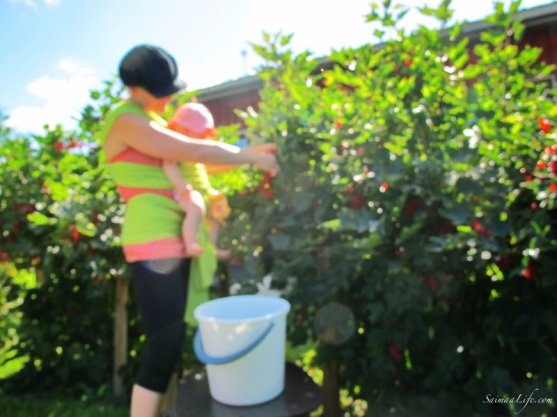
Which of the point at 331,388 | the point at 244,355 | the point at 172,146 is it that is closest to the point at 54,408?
the point at 331,388

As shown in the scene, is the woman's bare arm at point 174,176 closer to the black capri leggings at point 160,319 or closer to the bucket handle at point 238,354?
the black capri leggings at point 160,319

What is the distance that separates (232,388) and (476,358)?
0.85m

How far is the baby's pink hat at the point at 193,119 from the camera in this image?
197 cm

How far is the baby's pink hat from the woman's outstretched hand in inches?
10.9

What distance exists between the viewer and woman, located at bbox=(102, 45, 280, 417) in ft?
5.65

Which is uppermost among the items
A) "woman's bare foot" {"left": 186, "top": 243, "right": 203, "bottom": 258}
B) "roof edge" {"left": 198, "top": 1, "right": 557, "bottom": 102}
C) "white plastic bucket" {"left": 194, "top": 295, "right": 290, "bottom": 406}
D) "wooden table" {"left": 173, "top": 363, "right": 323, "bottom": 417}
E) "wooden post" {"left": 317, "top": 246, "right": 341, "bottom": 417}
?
"roof edge" {"left": 198, "top": 1, "right": 557, "bottom": 102}

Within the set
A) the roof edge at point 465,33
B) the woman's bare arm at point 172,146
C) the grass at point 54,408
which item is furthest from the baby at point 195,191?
the roof edge at point 465,33

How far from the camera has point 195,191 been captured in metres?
1.87

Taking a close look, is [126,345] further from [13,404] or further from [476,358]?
[476,358]

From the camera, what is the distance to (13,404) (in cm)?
272

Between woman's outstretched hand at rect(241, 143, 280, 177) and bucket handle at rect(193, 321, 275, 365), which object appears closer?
bucket handle at rect(193, 321, 275, 365)

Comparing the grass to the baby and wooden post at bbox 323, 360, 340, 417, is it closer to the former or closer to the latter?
wooden post at bbox 323, 360, 340, 417

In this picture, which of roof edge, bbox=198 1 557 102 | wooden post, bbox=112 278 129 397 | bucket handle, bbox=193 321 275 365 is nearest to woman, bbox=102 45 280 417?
bucket handle, bbox=193 321 275 365

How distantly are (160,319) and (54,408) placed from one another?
142 centimetres
